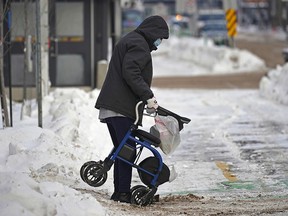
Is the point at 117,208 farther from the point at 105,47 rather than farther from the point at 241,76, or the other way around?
the point at 241,76

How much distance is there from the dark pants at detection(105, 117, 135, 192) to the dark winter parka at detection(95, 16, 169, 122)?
93 mm

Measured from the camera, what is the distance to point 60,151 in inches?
423

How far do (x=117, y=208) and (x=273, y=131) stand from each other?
7.84 m

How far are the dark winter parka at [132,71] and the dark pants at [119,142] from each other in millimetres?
93

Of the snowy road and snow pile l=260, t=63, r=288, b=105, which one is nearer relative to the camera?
the snowy road

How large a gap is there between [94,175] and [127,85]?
97 centimetres

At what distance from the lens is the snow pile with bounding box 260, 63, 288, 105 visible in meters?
21.8

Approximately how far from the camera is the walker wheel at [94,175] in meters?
9.32

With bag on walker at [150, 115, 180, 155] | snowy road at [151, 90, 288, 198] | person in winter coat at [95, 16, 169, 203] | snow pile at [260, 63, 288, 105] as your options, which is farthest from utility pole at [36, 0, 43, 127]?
snow pile at [260, 63, 288, 105]

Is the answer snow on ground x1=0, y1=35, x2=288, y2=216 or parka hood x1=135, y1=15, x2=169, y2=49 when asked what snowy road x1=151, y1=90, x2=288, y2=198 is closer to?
snow on ground x1=0, y1=35, x2=288, y2=216

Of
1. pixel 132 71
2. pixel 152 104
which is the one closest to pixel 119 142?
pixel 152 104

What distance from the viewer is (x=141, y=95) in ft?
29.3

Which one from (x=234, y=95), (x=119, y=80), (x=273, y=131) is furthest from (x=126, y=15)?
(x=119, y=80)

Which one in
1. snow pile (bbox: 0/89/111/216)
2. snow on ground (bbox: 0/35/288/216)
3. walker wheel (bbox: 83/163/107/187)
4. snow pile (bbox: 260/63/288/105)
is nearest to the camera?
snow pile (bbox: 0/89/111/216)
